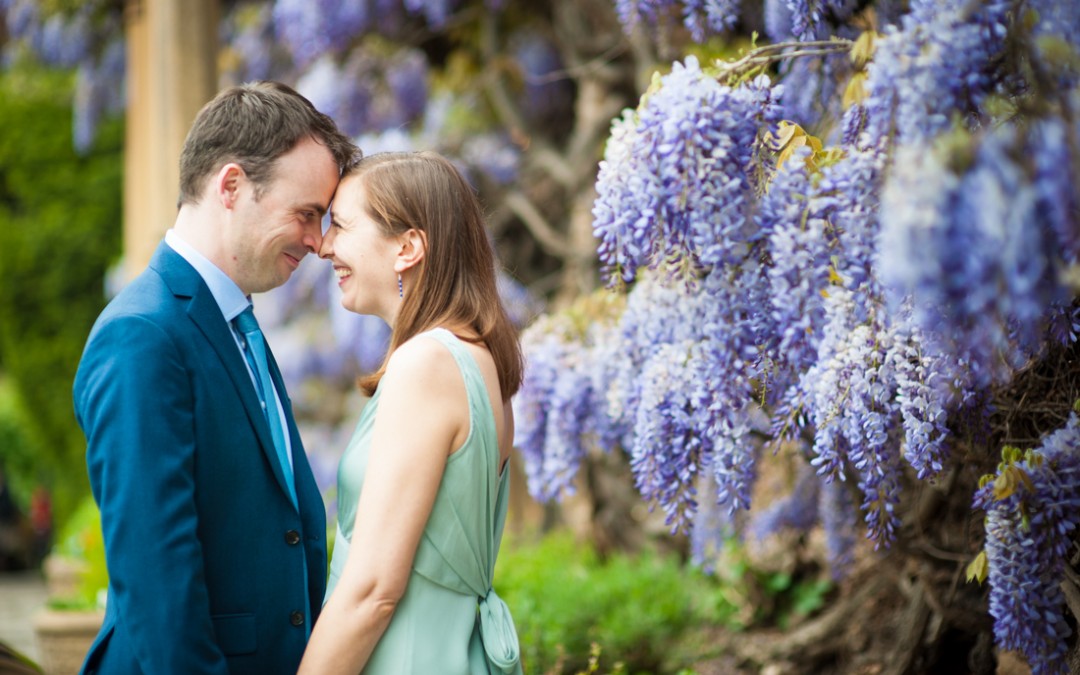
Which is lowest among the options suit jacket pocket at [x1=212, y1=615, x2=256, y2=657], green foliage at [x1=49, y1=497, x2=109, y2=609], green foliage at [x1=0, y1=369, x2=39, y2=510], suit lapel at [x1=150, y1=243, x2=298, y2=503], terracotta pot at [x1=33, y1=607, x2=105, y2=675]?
green foliage at [x1=0, y1=369, x2=39, y2=510]

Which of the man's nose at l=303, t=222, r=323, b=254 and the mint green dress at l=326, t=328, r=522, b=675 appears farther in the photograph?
the man's nose at l=303, t=222, r=323, b=254

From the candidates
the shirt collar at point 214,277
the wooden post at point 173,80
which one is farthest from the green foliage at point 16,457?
the shirt collar at point 214,277

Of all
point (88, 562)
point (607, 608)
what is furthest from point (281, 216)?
point (88, 562)

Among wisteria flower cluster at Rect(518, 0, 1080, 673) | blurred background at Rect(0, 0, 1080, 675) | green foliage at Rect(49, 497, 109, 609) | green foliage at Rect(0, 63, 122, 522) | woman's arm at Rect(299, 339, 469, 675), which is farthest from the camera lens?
green foliage at Rect(0, 63, 122, 522)

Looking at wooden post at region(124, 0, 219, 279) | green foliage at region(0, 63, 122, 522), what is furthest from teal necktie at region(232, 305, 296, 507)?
green foliage at region(0, 63, 122, 522)

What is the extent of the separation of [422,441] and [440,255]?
1.26 ft

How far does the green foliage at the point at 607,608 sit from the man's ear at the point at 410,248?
5.63ft

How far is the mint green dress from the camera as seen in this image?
183 cm

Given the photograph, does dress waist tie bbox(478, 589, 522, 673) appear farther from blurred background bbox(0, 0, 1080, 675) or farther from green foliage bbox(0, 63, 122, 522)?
green foliage bbox(0, 63, 122, 522)

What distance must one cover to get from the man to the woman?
4.3 inches

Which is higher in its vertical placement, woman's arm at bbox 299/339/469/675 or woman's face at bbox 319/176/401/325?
woman's face at bbox 319/176/401/325

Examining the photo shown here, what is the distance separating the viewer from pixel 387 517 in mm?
1746

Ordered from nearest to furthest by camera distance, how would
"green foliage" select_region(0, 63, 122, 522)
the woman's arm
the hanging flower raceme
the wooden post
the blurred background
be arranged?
the blurred background → the woman's arm → the hanging flower raceme → the wooden post → "green foliage" select_region(0, 63, 122, 522)

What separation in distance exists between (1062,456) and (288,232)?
164cm
